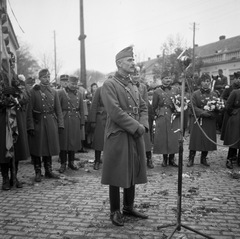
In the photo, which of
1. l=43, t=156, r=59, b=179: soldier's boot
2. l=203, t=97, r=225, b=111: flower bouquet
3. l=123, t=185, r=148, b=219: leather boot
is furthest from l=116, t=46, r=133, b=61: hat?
l=203, t=97, r=225, b=111: flower bouquet

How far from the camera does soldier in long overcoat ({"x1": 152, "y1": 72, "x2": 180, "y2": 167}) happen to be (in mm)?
7539

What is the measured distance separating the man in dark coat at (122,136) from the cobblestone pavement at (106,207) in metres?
0.37

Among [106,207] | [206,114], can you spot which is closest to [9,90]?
[106,207]

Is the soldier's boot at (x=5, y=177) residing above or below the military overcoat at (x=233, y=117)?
below

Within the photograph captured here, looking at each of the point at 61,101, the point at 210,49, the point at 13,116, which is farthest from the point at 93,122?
the point at 210,49

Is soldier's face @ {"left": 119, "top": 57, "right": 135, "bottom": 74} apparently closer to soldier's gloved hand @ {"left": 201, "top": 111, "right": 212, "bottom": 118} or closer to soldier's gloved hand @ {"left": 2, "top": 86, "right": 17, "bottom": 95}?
soldier's gloved hand @ {"left": 2, "top": 86, "right": 17, "bottom": 95}

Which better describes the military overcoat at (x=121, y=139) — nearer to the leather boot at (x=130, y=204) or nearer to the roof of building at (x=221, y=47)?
the leather boot at (x=130, y=204)

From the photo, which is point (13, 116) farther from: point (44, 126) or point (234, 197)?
point (234, 197)

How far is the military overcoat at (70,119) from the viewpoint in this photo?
726 cm

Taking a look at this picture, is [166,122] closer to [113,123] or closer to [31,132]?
[31,132]

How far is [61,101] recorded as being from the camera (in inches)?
287

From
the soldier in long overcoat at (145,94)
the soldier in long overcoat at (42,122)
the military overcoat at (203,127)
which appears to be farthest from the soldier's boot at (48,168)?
the military overcoat at (203,127)

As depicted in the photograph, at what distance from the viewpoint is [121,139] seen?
4.07 meters

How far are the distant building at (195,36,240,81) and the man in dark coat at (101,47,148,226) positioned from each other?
1590 inches
